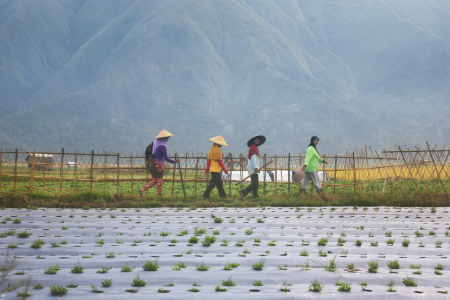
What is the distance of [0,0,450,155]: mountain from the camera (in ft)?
278

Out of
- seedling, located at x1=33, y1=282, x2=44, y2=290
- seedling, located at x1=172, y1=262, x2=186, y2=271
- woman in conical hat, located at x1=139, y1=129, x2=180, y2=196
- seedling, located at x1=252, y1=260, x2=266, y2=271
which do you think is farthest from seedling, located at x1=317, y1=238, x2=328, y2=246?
woman in conical hat, located at x1=139, y1=129, x2=180, y2=196

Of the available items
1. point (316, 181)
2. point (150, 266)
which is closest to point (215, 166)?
point (316, 181)

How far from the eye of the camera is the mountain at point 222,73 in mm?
84875

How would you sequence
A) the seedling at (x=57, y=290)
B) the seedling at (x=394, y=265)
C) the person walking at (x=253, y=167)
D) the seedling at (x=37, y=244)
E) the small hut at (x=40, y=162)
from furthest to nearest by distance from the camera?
the small hut at (x=40, y=162) → the person walking at (x=253, y=167) → the seedling at (x=37, y=244) → the seedling at (x=394, y=265) → the seedling at (x=57, y=290)

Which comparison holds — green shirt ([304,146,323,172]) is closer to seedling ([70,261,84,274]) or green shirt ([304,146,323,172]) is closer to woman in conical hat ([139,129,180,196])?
woman in conical hat ([139,129,180,196])

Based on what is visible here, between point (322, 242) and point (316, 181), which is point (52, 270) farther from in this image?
point (316, 181)

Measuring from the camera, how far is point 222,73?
3767 inches

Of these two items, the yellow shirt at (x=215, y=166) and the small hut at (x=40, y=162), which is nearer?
the yellow shirt at (x=215, y=166)

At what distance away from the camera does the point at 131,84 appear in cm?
9062

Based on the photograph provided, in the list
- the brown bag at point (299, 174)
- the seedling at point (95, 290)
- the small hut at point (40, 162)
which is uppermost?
the small hut at point (40, 162)

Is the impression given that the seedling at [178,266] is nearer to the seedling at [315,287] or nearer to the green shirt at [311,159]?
the seedling at [315,287]

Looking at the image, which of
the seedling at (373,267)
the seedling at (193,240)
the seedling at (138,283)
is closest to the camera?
the seedling at (138,283)

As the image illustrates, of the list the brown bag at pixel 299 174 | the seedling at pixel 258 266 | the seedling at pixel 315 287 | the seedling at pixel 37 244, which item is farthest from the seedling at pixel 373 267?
the brown bag at pixel 299 174

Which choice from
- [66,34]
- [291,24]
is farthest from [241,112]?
[66,34]
